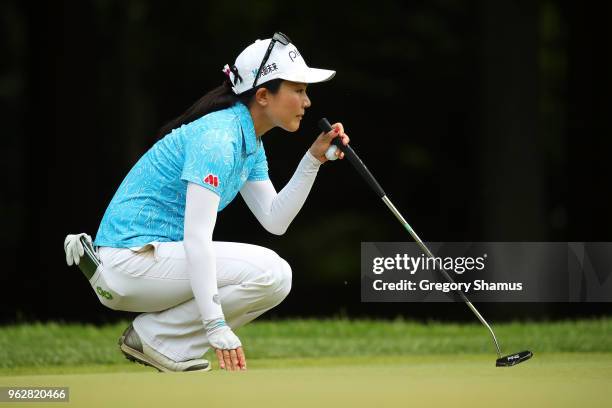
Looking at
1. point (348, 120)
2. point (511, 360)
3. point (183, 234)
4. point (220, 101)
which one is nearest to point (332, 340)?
point (511, 360)

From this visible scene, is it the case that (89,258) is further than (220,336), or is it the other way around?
(89,258)

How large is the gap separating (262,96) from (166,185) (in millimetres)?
472

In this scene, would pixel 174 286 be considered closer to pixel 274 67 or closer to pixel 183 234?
pixel 183 234

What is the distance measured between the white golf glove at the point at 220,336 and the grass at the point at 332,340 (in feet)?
4.89

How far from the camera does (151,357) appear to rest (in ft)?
15.1

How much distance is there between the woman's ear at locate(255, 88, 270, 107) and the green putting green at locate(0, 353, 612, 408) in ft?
3.18

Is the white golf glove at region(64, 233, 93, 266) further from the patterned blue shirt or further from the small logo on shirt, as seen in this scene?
the small logo on shirt

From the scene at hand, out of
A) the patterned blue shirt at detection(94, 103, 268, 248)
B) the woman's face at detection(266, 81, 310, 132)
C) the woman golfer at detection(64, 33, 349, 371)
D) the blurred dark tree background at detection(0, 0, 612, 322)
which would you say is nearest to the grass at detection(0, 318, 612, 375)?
the woman golfer at detection(64, 33, 349, 371)

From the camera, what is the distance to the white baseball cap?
Result: 4480 millimetres

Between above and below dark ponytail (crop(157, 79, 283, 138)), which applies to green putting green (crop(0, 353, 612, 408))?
below

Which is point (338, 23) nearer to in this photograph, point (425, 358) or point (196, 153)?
point (425, 358)

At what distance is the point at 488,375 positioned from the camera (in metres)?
4.03

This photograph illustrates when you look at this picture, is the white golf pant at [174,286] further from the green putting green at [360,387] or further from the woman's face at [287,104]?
the woman's face at [287,104]

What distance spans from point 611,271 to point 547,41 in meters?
8.01
